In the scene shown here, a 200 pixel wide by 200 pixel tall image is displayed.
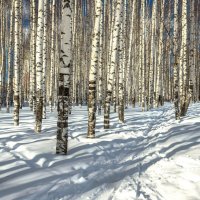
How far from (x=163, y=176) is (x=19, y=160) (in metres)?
2.58

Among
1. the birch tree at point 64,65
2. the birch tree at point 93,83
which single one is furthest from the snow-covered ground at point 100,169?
the birch tree at point 64,65

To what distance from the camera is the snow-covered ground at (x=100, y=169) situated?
477 cm

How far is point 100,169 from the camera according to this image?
20.0 ft

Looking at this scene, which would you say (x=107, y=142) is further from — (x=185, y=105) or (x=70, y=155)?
(x=185, y=105)

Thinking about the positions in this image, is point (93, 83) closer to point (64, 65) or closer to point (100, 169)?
point (64, 65)

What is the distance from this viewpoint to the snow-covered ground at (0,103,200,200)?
15.6ft

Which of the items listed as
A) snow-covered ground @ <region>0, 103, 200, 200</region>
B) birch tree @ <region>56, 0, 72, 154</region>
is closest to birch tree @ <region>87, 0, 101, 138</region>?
snow-covered ground @ <region>0, 103, 200, 200</region>

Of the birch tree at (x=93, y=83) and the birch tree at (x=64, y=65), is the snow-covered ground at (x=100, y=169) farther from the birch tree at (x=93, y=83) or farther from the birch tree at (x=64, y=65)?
the birch tree at (x=64, y=65)

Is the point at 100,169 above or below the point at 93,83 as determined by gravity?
below

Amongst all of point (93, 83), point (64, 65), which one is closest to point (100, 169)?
point (64, 65)

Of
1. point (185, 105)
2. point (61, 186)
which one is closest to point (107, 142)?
point (61, 186)

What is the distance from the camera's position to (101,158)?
6.99 meters

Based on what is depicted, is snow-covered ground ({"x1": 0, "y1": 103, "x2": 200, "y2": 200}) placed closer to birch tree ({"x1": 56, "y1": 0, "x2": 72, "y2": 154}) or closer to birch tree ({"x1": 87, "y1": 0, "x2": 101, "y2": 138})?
birch tree ({"x1": 87, "y1": 0, "x2": 101, "y2": 138})

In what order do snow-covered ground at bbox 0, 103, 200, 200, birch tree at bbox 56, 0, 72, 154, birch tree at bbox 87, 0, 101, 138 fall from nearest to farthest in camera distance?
snow-covered ground at bbox 0, 103, 200, 200 < birch tree at bbox 56, 0, 72, 154 < birch tree at bbox 87, 0, 101, 138
